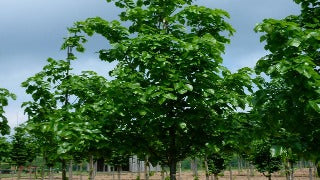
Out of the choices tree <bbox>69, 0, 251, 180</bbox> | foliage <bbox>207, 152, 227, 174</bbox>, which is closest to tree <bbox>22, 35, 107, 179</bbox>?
tree <bbox>69, 0, 251, 180</bbox>

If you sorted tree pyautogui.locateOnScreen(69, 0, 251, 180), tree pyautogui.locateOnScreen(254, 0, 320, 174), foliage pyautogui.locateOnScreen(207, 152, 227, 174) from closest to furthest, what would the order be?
Result: 1. tree pyautogui.locateOnScreen(254, 0, 320, 174)
2. tree pyautogui.locateOnScreen(69, 0, 251, 180)
3. foliage pyautogui.locateOnScreen(207, 152, 227, 174)

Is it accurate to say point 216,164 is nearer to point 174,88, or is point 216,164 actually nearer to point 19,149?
Answer: point 19,149

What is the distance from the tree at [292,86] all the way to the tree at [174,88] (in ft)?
6.22

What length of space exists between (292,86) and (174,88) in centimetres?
250

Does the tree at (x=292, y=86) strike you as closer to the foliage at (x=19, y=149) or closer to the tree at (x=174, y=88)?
the tree at (x=174, y=88)

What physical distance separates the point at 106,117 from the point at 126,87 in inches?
39.1

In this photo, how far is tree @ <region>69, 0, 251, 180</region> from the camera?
825 centimetres

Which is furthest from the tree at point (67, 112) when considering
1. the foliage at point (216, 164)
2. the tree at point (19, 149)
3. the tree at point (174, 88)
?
the tree at point (19, 149)

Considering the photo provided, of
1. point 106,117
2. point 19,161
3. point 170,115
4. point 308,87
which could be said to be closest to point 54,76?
point 106,117

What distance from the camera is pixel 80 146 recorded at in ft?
25.5

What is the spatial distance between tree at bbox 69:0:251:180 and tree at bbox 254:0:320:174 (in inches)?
74.6

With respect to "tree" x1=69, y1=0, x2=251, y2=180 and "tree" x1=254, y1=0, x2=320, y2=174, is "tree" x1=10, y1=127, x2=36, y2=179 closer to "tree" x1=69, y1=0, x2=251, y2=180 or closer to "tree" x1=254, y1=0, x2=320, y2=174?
"tree" x1=69, y1=0, x2=251, y2=180

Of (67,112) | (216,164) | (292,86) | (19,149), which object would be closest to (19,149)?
(19,149)

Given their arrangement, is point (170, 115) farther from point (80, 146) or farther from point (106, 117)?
point (80, 146)
